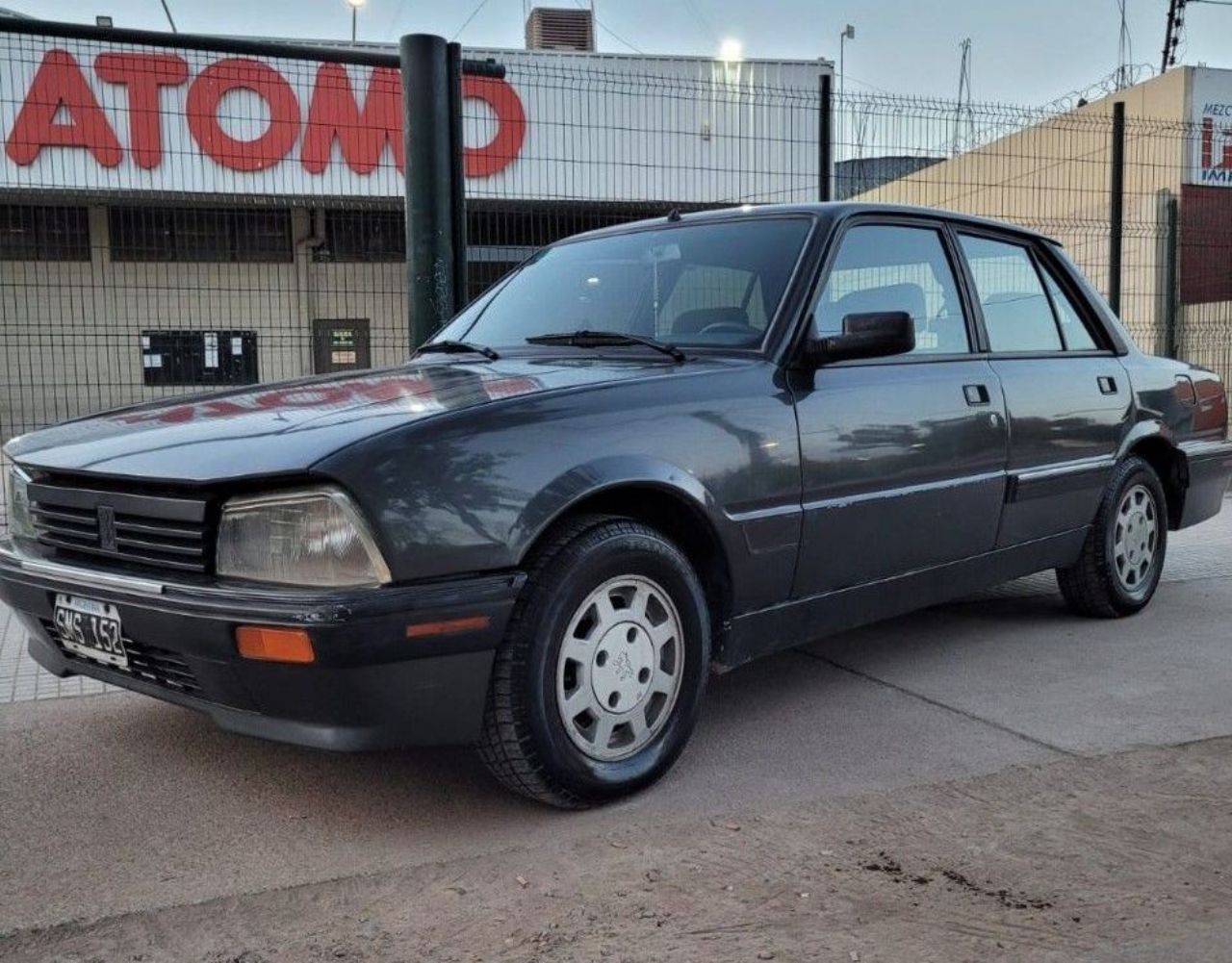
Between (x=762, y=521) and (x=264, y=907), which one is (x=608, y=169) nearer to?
(x=762, y=521)

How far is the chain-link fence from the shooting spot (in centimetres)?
918

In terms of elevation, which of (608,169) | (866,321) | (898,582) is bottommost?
(898,582)

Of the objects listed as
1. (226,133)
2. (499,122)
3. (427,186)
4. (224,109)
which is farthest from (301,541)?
(224,109)

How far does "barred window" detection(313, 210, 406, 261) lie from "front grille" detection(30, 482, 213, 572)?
9.36 metres

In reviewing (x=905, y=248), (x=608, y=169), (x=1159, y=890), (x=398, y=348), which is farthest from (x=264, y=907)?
(x=608, y=169)

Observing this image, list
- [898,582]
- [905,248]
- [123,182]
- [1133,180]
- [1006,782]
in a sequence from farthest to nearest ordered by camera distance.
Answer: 1. [123,182]
2. [1133,180]
3. [905,248]
4. [898,582]
5. [1006,782]

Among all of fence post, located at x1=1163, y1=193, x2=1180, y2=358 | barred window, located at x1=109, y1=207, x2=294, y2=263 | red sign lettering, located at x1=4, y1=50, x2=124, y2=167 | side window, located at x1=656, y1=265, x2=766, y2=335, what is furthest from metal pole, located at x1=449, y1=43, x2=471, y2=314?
red sign lettering, located at x1=4, y1=50, x2=124, y2=167

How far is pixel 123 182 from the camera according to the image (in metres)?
17.2

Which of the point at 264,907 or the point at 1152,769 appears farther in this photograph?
the point at 1152,769

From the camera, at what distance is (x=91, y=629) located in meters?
2.93

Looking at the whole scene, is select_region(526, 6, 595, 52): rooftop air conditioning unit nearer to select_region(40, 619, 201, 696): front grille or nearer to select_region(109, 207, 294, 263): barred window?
select_region(109, 207, 294, 263): barred window

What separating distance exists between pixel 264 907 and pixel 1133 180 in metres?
16.4

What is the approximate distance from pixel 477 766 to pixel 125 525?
1183 mm

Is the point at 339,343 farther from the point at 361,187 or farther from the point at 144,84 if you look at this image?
the point at 144,84
